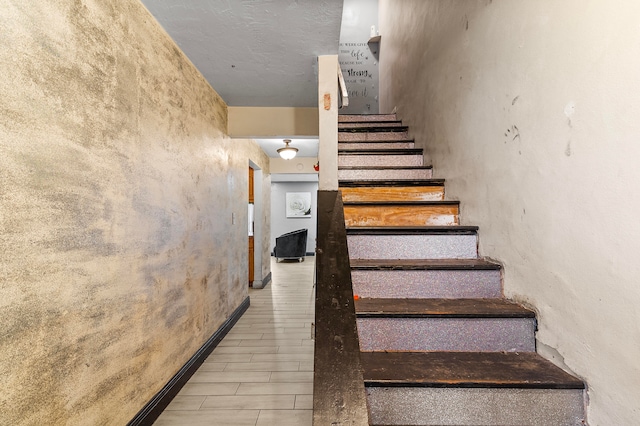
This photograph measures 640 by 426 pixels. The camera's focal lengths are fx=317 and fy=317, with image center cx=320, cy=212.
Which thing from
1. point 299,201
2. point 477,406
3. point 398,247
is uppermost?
point 299,201

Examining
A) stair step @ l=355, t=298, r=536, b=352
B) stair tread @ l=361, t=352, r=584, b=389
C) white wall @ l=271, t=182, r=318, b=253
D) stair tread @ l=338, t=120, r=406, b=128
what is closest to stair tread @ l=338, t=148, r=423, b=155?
stair tread @ l=338, t=120, r=406, b=128

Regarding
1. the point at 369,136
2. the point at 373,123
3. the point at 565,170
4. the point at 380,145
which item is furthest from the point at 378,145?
the point at 565,170

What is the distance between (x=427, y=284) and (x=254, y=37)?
6.35 ft

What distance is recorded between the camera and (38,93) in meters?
1.19

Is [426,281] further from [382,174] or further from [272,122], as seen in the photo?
[272,122]

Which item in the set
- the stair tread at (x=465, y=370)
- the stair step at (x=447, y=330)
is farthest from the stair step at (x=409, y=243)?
the stair tread at (x=465, y=370)

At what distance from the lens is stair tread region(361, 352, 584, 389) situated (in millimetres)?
1067

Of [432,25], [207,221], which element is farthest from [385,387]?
[432,25]

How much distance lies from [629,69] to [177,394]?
290 cm

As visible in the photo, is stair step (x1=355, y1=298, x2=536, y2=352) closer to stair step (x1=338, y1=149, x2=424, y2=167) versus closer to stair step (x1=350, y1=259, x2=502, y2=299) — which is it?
stair step (x1=350, y1=259, x2=502, y2=299)

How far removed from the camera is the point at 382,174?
8.63ft

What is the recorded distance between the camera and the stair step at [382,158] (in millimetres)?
2811

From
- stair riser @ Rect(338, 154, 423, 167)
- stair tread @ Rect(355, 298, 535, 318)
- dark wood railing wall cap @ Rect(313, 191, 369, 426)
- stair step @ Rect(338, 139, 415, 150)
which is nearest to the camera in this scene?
dark wood railing wall cap @ Rect(313, 191, 369, 426)

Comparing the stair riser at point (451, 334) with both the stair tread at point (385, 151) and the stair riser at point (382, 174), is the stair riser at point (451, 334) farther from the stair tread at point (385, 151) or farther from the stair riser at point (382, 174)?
the stair tread at point (385, 151)
